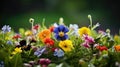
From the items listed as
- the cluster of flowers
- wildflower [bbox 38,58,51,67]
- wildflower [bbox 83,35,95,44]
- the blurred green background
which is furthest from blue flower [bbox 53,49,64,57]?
the blurred green background

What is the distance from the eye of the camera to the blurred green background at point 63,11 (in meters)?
13.0

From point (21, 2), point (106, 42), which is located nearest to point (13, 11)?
point (21, 2)

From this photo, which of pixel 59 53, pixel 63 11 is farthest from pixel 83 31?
pixel 63 11

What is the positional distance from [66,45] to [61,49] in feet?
0.26

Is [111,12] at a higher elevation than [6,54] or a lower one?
higher

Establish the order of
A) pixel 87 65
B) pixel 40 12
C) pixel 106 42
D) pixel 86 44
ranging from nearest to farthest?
pixel 87 65
pixel 86 44
pixel 106 42
pixel 40 12

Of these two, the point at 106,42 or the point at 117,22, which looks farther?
the point at 117,22

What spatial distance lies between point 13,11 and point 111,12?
2.78m

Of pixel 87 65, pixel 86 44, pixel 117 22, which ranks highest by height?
pixel 117 22

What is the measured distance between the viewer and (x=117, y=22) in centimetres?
1359

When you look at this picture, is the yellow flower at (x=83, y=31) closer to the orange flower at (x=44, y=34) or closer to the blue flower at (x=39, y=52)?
the orange flower at (x=44, y=34)

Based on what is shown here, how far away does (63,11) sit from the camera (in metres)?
13.6

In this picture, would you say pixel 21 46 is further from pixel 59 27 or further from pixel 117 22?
pixel 117 22

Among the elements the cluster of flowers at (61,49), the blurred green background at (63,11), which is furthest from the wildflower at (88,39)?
the blurred green background at (63,11)
